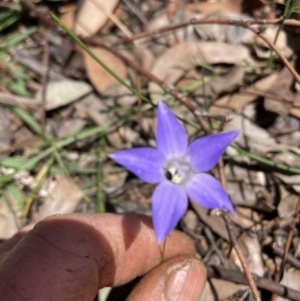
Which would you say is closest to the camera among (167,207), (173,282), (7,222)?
(167,207)

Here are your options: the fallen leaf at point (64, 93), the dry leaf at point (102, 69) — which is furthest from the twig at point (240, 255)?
the fallen leaf at point (64, 93)

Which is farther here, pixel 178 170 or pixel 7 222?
pixel 7 222

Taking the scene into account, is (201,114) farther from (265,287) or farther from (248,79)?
(265,287)

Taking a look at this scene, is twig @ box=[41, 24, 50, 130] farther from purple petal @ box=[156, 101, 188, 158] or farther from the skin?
purple petal @ box=[156, 101, 188, 158]

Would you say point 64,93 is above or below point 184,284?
above

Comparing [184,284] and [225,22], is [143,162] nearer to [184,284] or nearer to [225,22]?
[184,284]

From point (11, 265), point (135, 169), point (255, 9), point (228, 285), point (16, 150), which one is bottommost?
point (228, 285)

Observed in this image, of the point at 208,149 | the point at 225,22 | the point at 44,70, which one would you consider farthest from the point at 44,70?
the point at 208,149

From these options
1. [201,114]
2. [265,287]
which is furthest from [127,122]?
[265,287]
